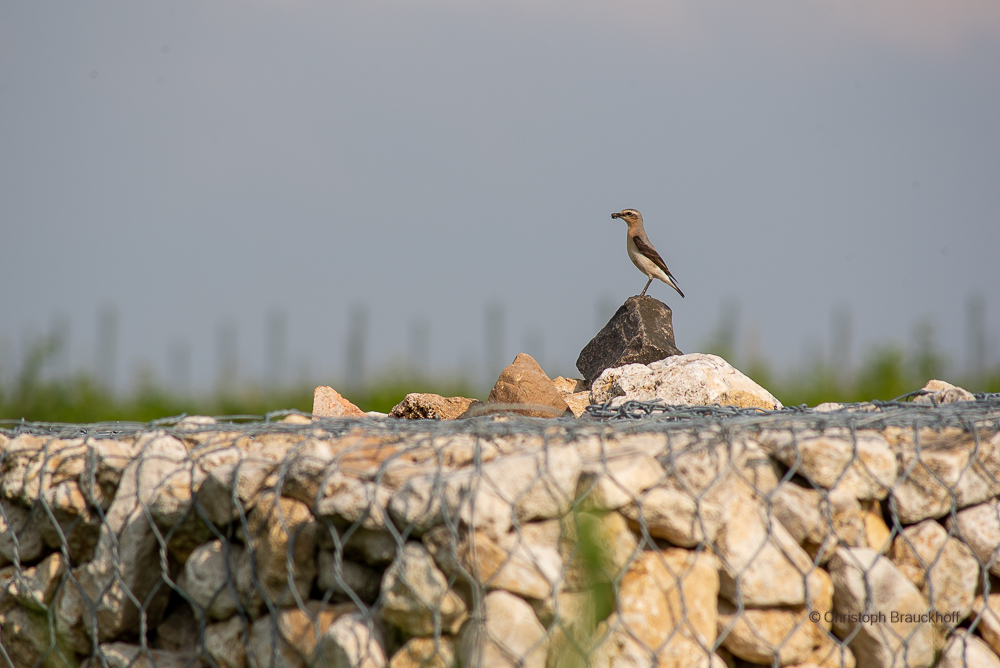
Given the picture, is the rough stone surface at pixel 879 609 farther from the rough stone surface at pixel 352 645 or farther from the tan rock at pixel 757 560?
the rough stone surface at pixel 352 645

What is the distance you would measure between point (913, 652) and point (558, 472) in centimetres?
120

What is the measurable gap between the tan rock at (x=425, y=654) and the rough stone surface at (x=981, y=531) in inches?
64.3

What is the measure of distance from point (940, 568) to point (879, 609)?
0.32 metres

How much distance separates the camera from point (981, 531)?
8.39 ft

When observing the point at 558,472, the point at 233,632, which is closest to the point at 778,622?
the point at 558,472

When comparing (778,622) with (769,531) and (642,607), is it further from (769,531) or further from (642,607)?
(642,607)

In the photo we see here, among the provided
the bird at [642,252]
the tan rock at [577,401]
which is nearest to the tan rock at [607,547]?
the tan rock at [577,401]

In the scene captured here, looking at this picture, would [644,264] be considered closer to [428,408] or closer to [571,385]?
[571,385]

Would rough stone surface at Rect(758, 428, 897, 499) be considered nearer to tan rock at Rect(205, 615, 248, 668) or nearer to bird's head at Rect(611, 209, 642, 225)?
tan rock at Rect(205, 615, 248, 668)

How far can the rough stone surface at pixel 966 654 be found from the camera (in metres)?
2.42

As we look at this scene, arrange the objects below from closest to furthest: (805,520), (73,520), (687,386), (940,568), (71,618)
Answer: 1. (805,520)
2. (940,568)
3. (71,618)
4. (73,520)
5. (687,386)

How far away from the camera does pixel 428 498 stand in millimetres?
2131

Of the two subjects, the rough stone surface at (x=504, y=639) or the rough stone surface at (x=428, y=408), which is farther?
the rough stone surface at (x=428, y=408)

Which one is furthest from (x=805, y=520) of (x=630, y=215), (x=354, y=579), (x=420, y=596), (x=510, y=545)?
(x=630, y=215)
